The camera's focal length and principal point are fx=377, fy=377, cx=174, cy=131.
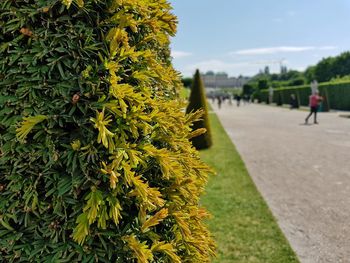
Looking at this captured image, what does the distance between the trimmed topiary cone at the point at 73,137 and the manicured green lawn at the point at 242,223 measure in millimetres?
2593

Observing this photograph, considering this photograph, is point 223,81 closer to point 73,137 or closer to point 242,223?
point 242,223

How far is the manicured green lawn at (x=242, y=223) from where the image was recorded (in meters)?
4.14

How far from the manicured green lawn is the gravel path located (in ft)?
0.62

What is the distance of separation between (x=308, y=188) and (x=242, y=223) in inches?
105

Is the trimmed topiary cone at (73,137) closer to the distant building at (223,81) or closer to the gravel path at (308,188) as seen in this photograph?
the gravel path at (308,188)

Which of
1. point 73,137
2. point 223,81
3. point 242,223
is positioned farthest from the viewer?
point 223,81

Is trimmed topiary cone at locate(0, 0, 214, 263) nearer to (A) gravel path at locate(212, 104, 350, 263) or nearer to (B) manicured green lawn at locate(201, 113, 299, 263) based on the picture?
(B) manicured green lawn at locate(201, 113, 299, 263)

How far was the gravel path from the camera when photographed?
456 centimetres

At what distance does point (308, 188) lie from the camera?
7.30 m

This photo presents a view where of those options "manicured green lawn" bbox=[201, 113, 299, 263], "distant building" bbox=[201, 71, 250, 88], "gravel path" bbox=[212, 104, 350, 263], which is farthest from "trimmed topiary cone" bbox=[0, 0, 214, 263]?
"distant building" bbox=[201, 71, 250, 88]

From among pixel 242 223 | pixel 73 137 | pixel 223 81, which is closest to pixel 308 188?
pixel 242 223

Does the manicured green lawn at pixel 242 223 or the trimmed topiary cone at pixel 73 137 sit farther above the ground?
the trimmed topiary cone at pixel 73 137

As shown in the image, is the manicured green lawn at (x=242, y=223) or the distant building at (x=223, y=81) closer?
the manicured green lawn at (x=242, y=223)

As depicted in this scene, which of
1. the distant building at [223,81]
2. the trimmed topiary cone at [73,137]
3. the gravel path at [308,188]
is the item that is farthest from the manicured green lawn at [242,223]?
the distant building at [223,81]
